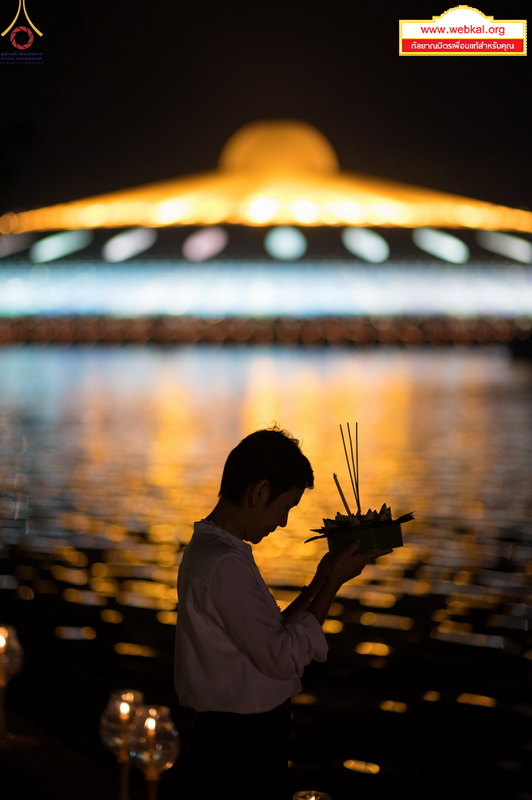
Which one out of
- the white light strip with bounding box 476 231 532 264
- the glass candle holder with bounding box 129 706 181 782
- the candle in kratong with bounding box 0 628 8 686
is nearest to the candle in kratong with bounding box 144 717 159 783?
the glass candle holder with bounding box 129 706 181 782

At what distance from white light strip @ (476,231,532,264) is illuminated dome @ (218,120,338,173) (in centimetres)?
808

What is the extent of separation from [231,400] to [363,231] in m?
30.7

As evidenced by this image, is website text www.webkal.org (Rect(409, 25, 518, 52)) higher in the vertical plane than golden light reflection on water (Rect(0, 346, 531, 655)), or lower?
higher

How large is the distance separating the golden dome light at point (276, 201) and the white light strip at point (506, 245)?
21.1 inches

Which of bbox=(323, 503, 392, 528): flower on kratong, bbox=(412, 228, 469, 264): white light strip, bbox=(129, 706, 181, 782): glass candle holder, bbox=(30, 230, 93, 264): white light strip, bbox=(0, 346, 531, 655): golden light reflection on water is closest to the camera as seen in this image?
bbox=(323, 503, 392, 528): flower on kratong

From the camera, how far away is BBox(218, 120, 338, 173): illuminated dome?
5044 centimetres

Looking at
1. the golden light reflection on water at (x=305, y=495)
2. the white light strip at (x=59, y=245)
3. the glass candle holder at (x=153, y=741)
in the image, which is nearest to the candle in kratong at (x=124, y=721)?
the glass candle holder at (x=153, y=741)

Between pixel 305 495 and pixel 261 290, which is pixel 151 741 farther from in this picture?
pixel 261 290

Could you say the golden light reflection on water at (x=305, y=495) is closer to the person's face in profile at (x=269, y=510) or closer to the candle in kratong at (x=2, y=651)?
the person's face in profile at (x=269, y=510)

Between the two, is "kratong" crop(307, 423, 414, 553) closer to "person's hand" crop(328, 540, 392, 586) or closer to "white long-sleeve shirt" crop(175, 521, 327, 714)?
"person's hand" crop(328, 540, 392, 586)

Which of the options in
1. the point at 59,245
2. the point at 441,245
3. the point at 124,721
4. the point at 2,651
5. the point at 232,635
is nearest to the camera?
the point at 232,635

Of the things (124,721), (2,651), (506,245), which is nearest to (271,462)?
(124,721)

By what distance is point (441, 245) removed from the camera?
150 feet

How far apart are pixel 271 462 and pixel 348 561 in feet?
0.57
